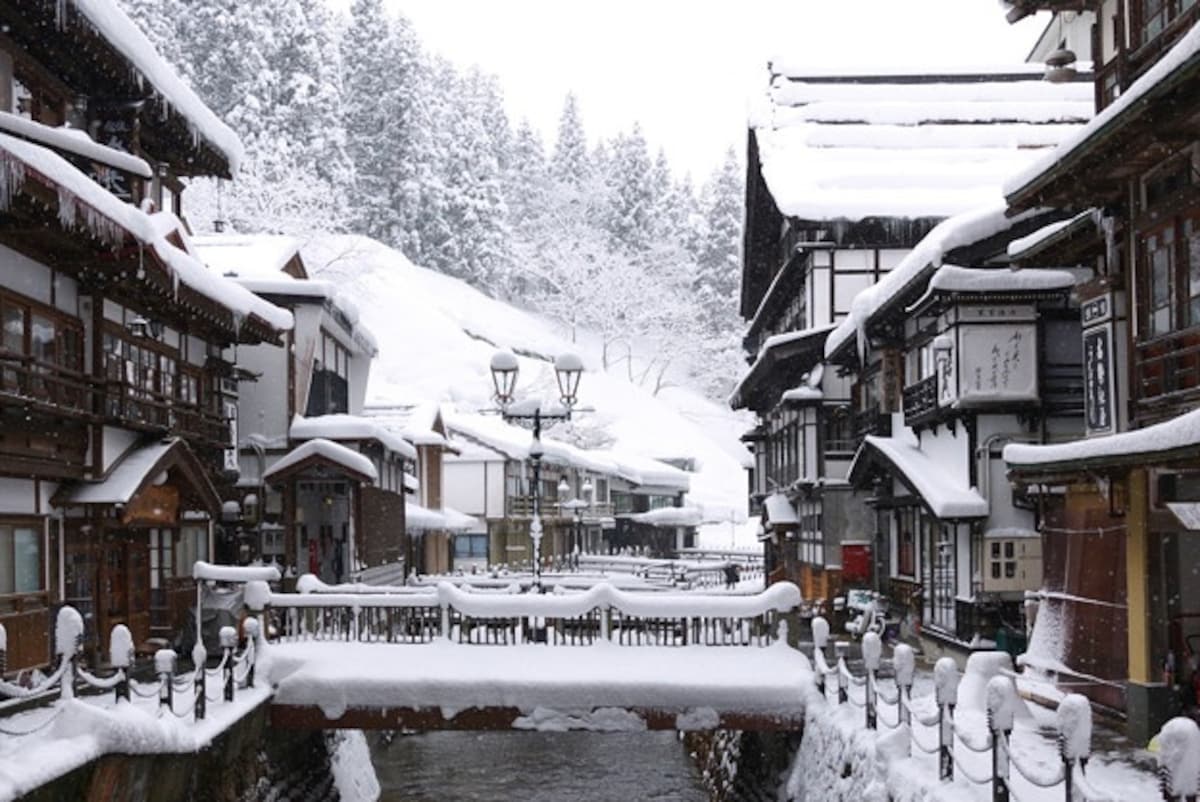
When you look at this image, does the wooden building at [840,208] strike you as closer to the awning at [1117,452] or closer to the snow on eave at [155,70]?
the awning at [1117,452]

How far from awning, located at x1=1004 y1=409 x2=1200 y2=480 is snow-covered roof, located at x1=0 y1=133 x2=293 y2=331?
1380 centimetres

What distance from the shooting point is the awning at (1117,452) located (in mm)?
12570

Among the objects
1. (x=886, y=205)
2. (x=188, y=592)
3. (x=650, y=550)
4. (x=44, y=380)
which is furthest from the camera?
(x=650, y=550)

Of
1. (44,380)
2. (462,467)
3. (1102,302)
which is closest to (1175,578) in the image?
(1102,302)

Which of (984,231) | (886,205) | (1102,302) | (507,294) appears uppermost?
(507,294)

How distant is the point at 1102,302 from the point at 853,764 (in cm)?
710

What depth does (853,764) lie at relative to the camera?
15883 mm

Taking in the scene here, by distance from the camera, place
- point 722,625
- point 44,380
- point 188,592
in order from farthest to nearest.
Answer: point 188,592 → point 722,625 → point 44,380

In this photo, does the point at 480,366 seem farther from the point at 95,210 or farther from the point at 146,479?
the point at 95,210

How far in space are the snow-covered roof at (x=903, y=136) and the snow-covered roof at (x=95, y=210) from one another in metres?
19.5

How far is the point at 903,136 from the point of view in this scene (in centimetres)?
4206

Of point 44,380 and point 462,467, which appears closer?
point 44,380

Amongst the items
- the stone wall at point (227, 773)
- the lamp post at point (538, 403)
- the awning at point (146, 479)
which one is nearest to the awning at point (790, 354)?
the lamp post at point (538, 403)

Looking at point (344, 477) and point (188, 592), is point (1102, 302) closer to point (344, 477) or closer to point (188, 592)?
point (188, 592)
